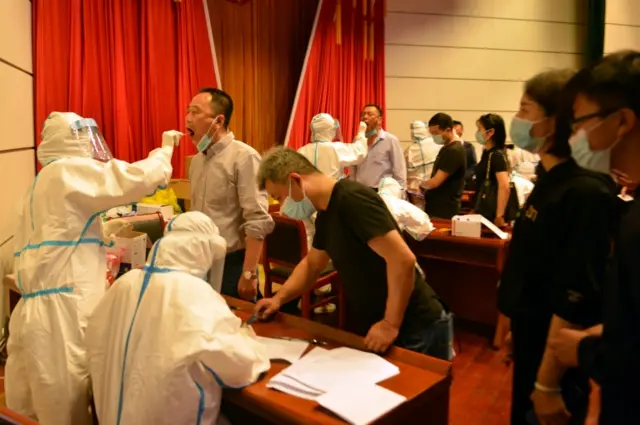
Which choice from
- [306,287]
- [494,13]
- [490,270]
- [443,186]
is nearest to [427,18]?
[494,13]

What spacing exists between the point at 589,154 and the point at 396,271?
0.66 metres

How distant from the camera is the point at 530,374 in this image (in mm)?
1437

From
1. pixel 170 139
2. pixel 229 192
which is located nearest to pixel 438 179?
pixel 229 192

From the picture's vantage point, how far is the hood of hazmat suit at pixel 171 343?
1.32 m

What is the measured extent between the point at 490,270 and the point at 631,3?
527cm

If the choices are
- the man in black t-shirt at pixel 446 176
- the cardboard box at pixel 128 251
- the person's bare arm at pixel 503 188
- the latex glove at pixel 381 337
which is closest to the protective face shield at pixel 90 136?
the cardboard box at pixel 128 251

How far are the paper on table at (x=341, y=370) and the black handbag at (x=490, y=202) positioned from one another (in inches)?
92.3

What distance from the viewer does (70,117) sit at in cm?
196

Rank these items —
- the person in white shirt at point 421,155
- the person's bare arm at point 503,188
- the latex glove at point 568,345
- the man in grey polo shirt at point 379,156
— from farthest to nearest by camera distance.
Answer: the person in white shirt at point 421,155, the man in grey polo shirt at point 379,156, the person's bare arm at point 503,188, the latex glove at point 568,345

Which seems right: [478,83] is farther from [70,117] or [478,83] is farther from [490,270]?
[70,117]

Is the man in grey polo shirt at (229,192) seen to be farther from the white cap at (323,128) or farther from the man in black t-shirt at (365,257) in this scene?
the white cap at (323,128)

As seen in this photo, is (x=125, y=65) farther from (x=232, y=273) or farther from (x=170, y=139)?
(x=232, y=273)

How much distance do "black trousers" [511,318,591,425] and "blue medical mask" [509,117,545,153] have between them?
1.45ft

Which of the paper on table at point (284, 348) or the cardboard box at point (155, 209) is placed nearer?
the paper on table at point (284, 348)
